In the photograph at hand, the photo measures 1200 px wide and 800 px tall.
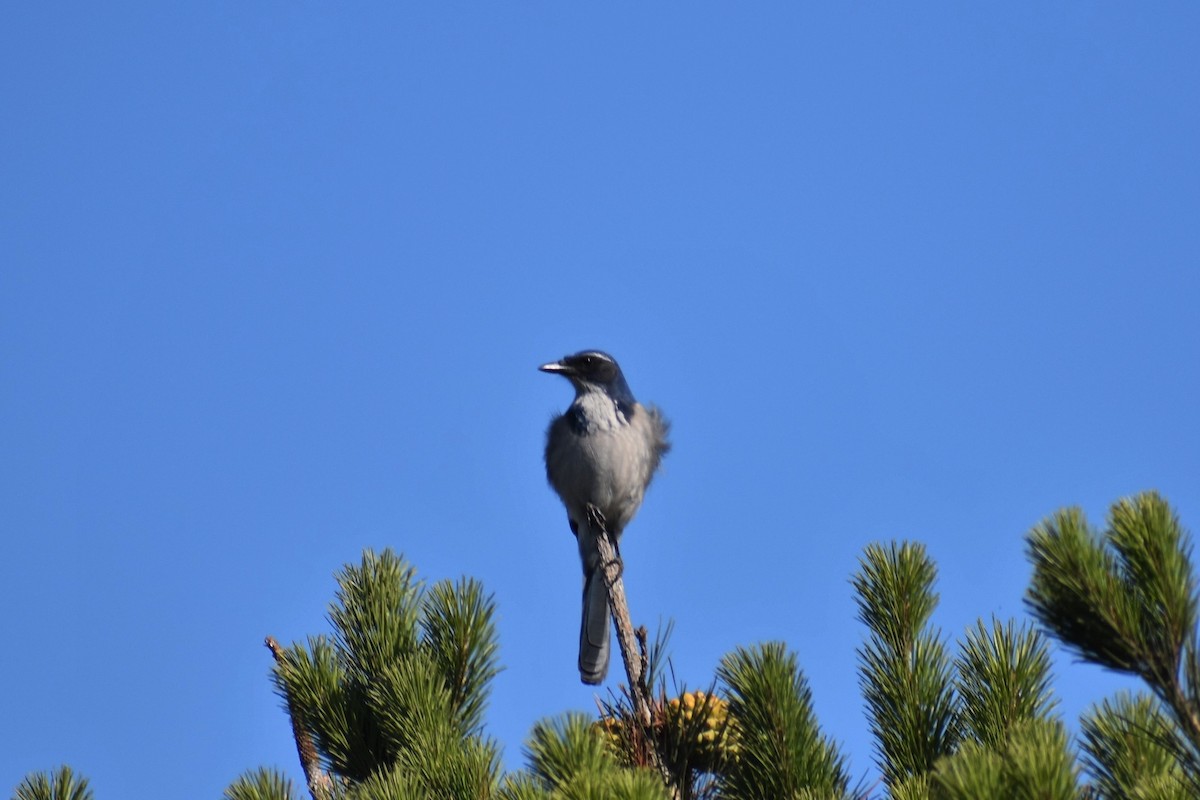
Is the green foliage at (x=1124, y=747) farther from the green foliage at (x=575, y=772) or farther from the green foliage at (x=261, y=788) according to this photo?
the green foliage at (x=261, y=788)

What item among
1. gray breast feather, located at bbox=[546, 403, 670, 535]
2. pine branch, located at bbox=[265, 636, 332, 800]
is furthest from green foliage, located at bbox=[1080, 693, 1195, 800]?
gray breast feather, located at bbox=[546, 403, 670, 535]

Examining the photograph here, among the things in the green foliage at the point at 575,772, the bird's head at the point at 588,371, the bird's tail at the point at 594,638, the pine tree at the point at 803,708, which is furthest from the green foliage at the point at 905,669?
the bird's head at the point at 588,371

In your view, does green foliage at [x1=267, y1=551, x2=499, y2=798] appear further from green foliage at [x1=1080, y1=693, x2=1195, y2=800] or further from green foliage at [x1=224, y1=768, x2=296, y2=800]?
green foliage at [x1=1080, y1=693, x2=1195, y2=800]

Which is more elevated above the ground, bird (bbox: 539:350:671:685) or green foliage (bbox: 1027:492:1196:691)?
bird (bbox: 539:350:671:685)

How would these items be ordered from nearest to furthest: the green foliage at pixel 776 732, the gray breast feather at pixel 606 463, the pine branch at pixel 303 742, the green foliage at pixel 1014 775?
the green foliage at pixel 1014 775 < the green foliage at pixel 776 732 < the pine branch at pixel 303 742 < the gray breast feather at pixel 606 463

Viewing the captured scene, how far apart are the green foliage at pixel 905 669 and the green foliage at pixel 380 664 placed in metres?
1.30

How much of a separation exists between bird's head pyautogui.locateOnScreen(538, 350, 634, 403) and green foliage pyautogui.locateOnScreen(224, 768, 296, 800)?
19.7ft

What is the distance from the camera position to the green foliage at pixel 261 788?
Answer: 393 centimetres

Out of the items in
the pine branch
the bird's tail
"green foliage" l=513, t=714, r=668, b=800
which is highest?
the bird's tail

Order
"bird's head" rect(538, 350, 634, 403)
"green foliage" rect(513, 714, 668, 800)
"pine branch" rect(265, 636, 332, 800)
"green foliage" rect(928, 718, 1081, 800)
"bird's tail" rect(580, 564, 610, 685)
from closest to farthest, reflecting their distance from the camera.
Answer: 1. "green foliage" rect(928, 718, 1081, 800)
2. "green foliage" rect(513, 714, 668, 800)
3. "pine branch" rect(265, 636, 332, 800)
4. "bird's tail" rect(580, 564, 610, 685)
5. "bird's head" rect(538, 350, 634, 403)

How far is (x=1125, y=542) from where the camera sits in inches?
127

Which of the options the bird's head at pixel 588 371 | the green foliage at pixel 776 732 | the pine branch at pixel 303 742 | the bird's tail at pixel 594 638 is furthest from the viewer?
the bird's head at pixel 588 371

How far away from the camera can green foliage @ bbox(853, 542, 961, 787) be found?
411 centimetres

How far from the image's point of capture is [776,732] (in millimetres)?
3996
